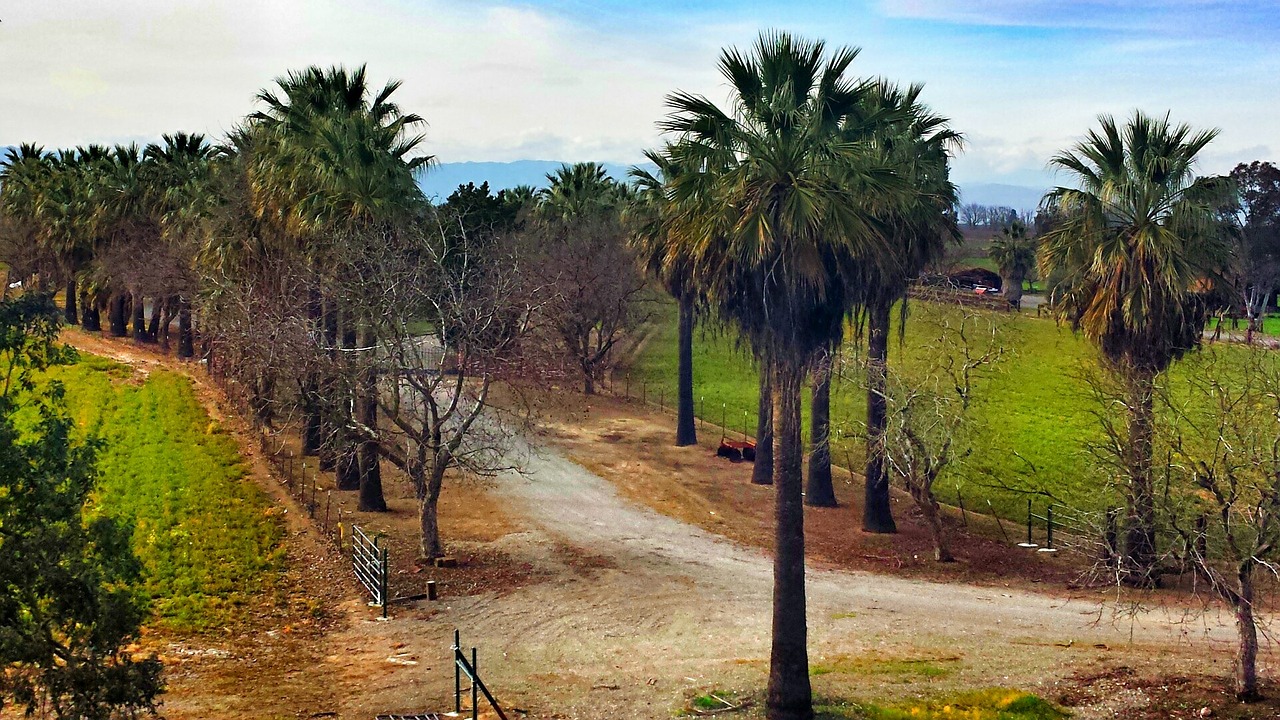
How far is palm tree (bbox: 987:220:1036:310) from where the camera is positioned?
76.9 meters

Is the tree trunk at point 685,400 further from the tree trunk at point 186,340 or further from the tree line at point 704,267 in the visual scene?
the tree trunk at point 186,340

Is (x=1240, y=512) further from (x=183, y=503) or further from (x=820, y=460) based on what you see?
(x=183, y=503)

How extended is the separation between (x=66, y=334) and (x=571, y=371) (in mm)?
38756

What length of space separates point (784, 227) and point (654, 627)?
30.9ft

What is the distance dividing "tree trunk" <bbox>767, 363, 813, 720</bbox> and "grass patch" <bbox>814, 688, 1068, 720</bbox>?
697mm

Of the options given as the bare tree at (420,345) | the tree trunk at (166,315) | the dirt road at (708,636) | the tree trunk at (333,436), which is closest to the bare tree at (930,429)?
the dirt road at (708,636)

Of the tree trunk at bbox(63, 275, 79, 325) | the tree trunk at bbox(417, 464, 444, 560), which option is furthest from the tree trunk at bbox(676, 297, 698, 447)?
the tree trunk at bbox(63, 275, 79, 325)

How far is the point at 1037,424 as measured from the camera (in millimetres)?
A: 43375

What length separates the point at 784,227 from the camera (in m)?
14.1

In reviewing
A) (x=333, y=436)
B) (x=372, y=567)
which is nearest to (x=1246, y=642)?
(x=372, y=567)

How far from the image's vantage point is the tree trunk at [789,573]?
49.7ft

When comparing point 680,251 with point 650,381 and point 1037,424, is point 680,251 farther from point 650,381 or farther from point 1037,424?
point 650,381

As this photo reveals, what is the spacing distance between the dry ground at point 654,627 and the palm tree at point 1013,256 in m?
51.4

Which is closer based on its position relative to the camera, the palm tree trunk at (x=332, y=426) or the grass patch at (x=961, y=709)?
the grass patch at (x=961, y=709)
